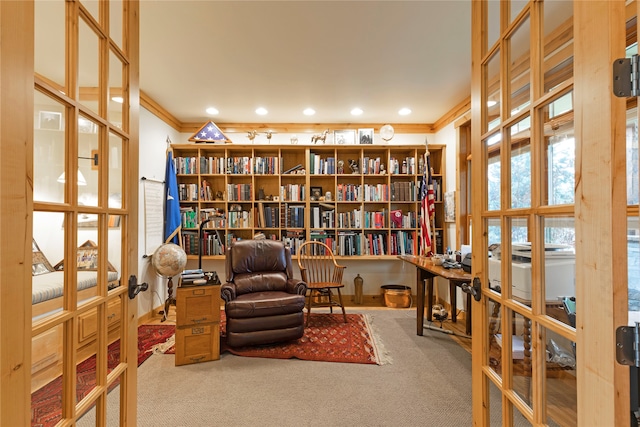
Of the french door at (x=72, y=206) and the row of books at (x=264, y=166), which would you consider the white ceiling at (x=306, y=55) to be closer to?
the row of books at (x=264, y=166)

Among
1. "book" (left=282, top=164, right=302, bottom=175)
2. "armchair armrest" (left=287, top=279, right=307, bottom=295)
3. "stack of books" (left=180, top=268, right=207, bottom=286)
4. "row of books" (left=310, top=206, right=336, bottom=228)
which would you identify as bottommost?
"armchair armrest" (left=287, top=279, right=307, bottom=295)

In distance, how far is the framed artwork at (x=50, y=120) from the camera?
0.79 m

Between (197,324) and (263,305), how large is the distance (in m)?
0.59

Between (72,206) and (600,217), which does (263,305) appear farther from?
(600,217)

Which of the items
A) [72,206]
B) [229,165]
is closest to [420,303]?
[72,206]

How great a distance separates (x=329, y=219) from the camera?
14.8 feet

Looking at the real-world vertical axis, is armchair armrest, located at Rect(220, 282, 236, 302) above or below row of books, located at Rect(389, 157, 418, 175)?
below

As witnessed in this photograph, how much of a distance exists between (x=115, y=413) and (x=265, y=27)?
8.23 ft

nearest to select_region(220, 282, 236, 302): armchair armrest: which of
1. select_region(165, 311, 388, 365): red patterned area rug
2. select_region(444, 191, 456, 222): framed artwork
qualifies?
select_region(165, 311, 388, 365): red patterned area rug

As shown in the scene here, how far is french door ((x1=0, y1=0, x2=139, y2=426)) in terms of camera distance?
658 mm

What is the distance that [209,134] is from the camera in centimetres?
433

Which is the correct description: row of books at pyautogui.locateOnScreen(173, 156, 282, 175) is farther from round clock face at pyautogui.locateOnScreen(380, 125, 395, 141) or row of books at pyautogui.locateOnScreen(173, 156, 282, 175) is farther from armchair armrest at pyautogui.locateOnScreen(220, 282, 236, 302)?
armchair armrest at pyautogui.locateOnScreen(220, 282, 236, 302)

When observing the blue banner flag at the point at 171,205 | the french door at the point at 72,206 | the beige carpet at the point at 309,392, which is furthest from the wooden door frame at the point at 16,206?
the blue banner flag at the point at 171,205

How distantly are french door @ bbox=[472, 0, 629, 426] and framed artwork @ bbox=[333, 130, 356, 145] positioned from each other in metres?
3.30
